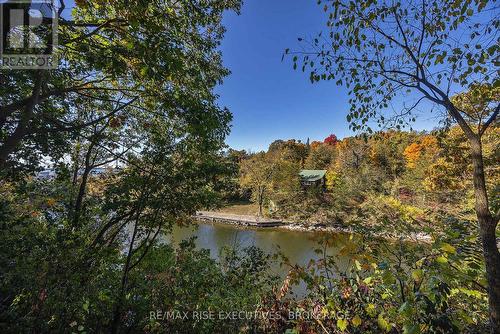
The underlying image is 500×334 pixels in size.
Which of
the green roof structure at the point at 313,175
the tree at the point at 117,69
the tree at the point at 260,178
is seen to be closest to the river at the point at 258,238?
the tree at the point at 260,178

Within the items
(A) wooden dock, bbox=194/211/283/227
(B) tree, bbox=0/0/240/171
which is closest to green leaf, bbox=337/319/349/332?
(B) tree, bbox=0/0/240/171

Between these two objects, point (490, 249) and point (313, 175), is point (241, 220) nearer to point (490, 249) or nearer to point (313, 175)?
point (313, 175)


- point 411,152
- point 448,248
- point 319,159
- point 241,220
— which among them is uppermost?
point 319,159

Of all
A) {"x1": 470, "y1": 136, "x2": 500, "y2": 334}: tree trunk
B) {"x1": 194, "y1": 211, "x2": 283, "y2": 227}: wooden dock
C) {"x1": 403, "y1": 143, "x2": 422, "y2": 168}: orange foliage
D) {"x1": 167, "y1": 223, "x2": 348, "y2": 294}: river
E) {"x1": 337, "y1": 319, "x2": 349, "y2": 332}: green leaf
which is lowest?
{"x1": 167, "y1": 223, "x2": 348, "y2": 294}: river

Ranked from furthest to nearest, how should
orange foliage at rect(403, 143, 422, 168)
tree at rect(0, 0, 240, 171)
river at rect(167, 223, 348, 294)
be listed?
1. orange foliage at rect(403, 143, 422, 168)
2. river at rect(167, 223, 348, 294)
3. tree at rect(0, 0, 240, 171)

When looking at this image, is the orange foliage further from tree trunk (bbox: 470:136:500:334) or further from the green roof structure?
tree trunk (bbox: 470:136:500:334)

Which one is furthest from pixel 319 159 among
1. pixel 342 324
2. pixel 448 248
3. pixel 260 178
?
pixel 448 248

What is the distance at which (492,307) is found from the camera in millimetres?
1533

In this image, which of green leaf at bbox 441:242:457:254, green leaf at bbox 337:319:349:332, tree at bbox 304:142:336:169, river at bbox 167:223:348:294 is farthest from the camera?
tree at bbox 304:142:336:169

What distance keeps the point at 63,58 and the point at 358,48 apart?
3.07 m

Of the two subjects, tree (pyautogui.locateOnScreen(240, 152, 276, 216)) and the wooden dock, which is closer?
the wooden dock

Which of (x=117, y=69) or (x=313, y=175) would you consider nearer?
(x=117, y=69)

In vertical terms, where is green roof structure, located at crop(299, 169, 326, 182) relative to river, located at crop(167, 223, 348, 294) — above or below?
above

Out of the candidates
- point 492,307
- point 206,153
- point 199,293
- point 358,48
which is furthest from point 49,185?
point 492,307
